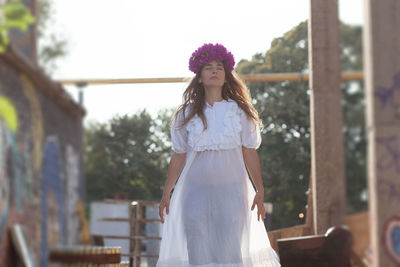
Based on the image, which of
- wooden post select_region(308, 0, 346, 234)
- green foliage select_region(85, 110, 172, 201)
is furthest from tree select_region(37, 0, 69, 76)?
wooden post select_region(308, 0, 346, 234)

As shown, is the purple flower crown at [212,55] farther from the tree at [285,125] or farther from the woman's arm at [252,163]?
the tree at [285,125]

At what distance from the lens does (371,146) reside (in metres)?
4.27

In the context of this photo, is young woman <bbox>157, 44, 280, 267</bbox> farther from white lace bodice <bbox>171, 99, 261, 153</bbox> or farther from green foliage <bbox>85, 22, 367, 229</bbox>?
green foliage <bbox>85, 22, 367, 229</bbox>

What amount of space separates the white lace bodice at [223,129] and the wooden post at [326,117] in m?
0.60

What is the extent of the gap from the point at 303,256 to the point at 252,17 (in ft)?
8.10

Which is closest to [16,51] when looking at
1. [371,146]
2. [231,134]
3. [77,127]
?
[77,127]

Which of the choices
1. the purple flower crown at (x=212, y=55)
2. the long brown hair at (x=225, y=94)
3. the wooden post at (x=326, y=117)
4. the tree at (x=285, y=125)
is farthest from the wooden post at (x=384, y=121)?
the tree at (x=285, y=125)

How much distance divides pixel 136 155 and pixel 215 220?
4.82ft

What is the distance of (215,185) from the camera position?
19.2ft

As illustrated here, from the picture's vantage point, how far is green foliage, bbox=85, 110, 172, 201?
5.48m

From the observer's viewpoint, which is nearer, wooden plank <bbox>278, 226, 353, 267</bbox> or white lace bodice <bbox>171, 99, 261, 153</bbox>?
wooden plank <bbox>278, 226, 353, 267</bbox>

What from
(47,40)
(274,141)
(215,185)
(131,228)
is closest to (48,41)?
(47,40)

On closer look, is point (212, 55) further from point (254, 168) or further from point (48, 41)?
point (48, 41)

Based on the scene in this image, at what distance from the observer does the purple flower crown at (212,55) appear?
6000 millimetres
